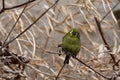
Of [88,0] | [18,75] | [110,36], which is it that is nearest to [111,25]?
[110,36]

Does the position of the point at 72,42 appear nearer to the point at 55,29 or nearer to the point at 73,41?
the point at 73,41

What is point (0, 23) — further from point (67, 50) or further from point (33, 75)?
point (67, 50)

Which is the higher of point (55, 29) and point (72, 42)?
point (72, 42)

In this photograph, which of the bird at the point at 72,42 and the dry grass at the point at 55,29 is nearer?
the bird at the point at 72,42

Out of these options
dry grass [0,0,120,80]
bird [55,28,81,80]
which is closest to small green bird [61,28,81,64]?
bird [55,28,81,80]

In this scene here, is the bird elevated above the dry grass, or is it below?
above

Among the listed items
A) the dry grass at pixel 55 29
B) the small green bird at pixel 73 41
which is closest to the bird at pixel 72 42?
the small green bird at pixel 73 41

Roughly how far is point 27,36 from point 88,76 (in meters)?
0.42

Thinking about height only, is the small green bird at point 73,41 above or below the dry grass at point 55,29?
above

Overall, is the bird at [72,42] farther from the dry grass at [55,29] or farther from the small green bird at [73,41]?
the dry grass at [55,29]

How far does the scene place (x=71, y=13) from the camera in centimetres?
271

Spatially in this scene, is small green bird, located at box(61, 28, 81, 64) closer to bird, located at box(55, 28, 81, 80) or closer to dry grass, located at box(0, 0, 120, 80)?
bird, located at box(55, 28, 81, 80)

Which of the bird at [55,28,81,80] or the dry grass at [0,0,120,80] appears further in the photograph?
the dry grass at [0,0,120,80]

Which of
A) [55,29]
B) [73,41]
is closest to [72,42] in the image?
[73,41]
